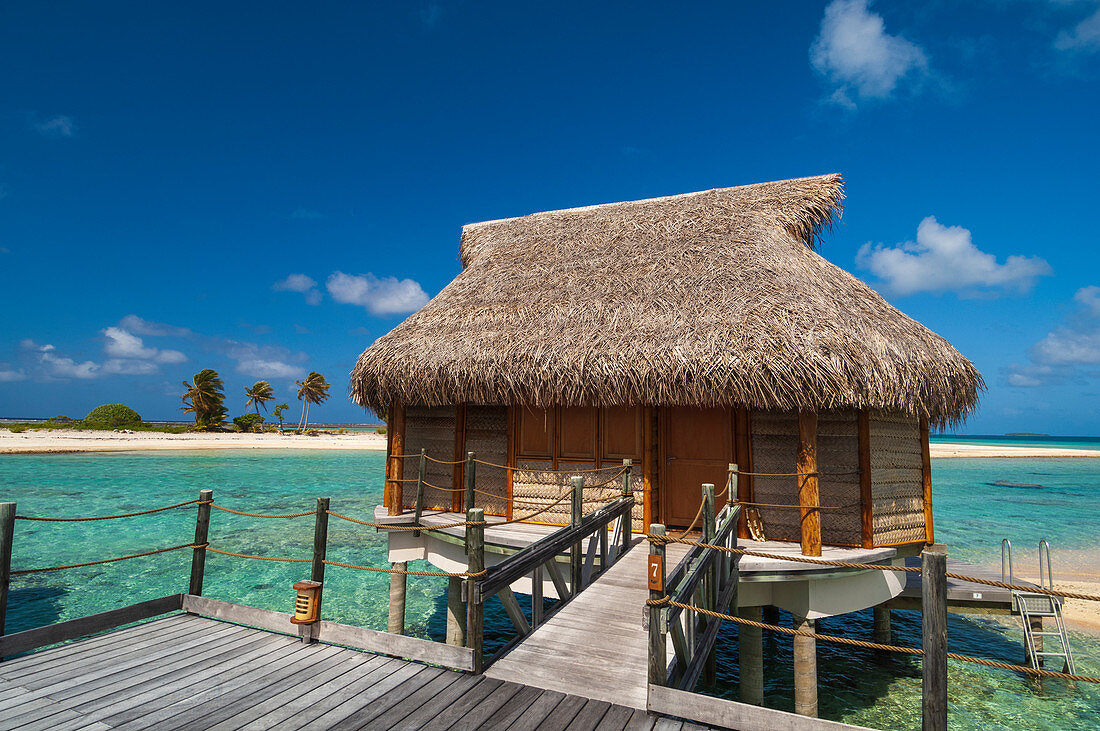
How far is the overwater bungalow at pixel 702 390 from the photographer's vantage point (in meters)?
6.29

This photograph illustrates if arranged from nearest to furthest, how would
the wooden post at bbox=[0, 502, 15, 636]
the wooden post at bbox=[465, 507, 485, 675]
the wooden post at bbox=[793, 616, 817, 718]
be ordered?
1. the wooden post at bbox=[465, 507, 485, 675]
2. the wooden post at bbox=[0, 502, 15, 636]
3. the wooden post at bbox=[793, 616, 817, 718]

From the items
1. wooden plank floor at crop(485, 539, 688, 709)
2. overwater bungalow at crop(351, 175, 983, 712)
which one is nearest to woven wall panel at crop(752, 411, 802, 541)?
overwater bungalow at crop(351, 175, 983, 712)

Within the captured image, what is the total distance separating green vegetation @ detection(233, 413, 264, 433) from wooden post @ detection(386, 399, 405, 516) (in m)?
52.9

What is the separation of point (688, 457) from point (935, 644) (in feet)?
15.5

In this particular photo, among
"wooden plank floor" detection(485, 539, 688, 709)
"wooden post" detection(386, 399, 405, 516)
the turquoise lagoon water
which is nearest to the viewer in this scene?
"wooden plank floor" detection(485, 539, 688, 709)

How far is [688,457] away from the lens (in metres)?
7.72

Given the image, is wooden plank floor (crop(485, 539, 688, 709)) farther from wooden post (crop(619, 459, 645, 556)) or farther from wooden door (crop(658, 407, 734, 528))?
wooden door (crop(658, 407, 734, 528))

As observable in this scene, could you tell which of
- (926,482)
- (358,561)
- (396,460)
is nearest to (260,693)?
(396,460)

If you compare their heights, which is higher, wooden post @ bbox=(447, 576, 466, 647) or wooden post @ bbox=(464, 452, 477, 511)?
wooden post @ bbox=(464, 452, 477, 511)

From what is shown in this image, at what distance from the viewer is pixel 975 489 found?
29047 millimetres

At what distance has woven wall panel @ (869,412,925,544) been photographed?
22.2ft

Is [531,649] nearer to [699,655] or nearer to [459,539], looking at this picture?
[699,655]

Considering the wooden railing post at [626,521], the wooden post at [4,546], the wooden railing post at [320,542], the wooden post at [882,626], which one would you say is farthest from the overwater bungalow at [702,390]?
the wooden post at [4,546]

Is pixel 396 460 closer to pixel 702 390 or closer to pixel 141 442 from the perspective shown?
pixel 702 390
